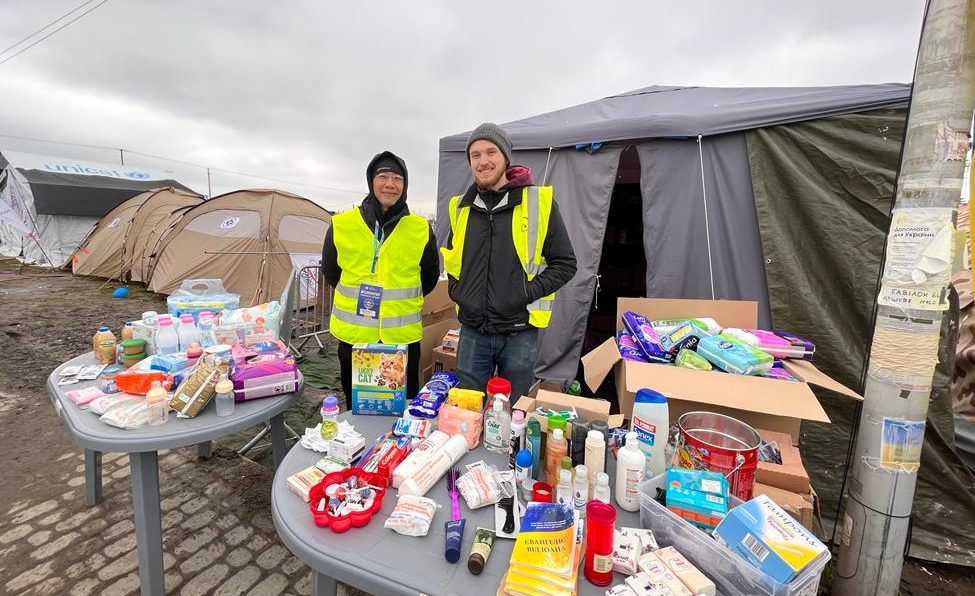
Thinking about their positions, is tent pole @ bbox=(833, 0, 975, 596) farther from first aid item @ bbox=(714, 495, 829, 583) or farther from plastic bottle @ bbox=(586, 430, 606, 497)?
plastic bottle @ bbox=(586, 430, 606, 497)

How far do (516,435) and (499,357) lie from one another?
102 centimetres

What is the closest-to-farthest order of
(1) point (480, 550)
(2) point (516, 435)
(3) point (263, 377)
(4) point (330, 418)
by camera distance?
(1) point (480, 550)
(2) point (516, 435)
(4) point (330, 418)
(3) point (263, 377)

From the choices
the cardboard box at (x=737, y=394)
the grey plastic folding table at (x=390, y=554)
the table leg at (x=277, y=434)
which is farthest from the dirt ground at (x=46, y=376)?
the grey plastic folding table at (x=390, y=554)

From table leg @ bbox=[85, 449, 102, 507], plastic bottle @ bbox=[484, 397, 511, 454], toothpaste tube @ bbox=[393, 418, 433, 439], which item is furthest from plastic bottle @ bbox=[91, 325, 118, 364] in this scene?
plastic bottle @ bbox=[484, 397, 511, 454]

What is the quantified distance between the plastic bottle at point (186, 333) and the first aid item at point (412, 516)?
1.84m

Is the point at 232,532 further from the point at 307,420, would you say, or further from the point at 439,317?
the point at 439,317

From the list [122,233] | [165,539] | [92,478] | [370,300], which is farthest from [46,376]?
[122,233]

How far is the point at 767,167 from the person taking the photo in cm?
321

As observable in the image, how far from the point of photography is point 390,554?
116 cm

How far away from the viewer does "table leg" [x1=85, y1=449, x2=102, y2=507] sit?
102 inches

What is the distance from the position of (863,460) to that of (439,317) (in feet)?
11.0

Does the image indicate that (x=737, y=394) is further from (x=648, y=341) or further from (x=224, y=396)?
(x=224, y=396)

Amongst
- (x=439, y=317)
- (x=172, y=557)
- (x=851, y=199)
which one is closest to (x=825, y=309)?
(x=851, y=199)

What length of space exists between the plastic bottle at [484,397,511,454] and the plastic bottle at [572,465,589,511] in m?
0.37
